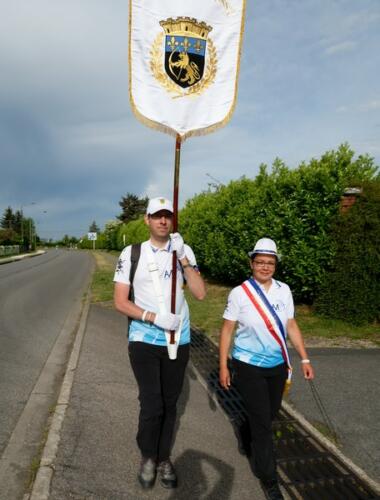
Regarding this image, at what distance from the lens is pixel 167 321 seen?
270 cm

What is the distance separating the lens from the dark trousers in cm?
272

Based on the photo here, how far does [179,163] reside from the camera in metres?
3.29

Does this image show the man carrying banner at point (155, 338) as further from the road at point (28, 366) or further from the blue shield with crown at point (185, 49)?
the blue shield with crown at point (185, 49)

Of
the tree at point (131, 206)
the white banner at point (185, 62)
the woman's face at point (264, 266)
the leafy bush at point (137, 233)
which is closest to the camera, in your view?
the woman's face at point (264, 266)

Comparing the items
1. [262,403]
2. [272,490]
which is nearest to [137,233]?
[262,403]

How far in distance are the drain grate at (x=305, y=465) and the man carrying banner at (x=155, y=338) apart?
0.85 metres

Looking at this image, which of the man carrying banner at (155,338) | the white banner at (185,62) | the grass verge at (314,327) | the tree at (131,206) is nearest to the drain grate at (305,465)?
the man carrying banner at (155,338)

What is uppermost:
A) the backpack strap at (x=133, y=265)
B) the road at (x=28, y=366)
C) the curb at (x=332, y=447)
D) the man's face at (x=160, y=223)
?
the man's face at (x=160, y=223)

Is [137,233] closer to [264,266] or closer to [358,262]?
[358,262]

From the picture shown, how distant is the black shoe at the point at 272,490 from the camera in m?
2.63

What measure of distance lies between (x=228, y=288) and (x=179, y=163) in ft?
36.8

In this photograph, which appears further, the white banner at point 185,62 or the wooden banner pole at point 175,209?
the white banner at point 185,62

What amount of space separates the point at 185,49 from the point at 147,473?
137 inches

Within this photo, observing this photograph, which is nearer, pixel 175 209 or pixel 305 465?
pixel 175 209
